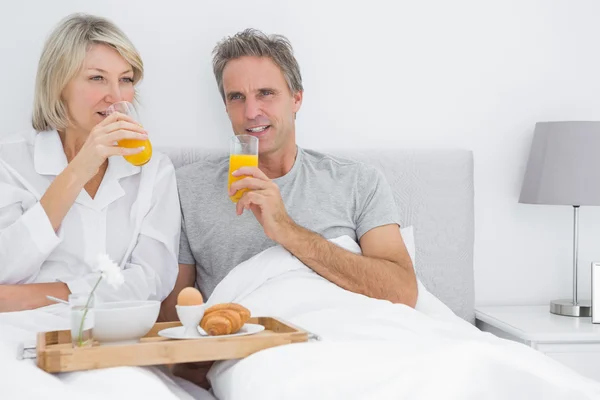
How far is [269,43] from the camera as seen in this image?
7.39 ft

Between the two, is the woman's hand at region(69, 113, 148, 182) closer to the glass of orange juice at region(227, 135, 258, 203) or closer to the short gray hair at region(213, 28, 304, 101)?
the glass of orange juice at region(227, 135, 258, 203)

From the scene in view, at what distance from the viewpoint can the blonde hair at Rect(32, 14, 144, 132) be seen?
1.94 metres

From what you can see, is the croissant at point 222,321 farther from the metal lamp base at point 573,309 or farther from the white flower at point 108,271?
the metal lamp base at point 573,309

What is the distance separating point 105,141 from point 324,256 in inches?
26.1

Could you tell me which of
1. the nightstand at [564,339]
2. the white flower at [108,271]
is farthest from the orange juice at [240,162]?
the nightstand at [564,339]

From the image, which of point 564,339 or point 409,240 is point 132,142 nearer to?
point 409,240

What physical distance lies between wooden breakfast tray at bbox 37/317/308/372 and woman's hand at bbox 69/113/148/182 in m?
0.57

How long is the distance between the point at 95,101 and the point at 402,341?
1.13 meters

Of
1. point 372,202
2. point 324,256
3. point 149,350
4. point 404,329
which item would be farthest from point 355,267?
point 149,350

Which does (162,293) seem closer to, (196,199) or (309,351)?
(196,199)

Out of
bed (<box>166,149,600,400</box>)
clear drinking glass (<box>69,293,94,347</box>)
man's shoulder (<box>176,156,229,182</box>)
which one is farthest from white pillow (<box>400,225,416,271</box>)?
clear drinking glass (<box>69,293,94,347</box>)

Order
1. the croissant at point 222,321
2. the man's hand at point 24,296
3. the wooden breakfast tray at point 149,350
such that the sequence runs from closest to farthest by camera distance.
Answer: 1. the wooden breakfast tray at point 149,350
2. the croissant at point 222,321
3. the man's hand at point 24,296

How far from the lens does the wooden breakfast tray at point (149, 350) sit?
3.83 ft

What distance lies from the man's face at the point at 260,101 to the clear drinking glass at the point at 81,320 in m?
1.04
